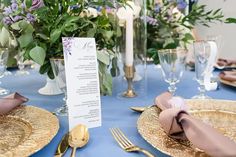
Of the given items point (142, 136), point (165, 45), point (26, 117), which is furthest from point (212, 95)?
point (26, 117)

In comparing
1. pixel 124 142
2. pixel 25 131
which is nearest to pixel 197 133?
pixel 124 142

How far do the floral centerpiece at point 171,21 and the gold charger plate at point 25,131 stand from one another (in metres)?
0.54

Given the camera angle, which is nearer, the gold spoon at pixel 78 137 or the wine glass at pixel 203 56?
the gold spoon at pixel 78 137

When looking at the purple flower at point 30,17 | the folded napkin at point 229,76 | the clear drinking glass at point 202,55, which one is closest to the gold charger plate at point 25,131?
the purple flower at point 30,17

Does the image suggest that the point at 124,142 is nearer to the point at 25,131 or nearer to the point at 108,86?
the point at 25,131

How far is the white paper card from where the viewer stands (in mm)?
633

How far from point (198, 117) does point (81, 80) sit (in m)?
0.30

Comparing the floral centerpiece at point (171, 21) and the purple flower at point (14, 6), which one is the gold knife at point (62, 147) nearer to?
the purple flower at point (14, 6)

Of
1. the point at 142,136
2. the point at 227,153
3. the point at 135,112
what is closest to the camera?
the point at 227,153

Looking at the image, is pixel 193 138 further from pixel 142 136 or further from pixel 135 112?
pixel 135 112

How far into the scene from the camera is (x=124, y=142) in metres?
0.60

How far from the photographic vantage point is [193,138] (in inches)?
20.2

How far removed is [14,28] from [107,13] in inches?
11.8

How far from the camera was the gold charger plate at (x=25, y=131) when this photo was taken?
0.53 m
